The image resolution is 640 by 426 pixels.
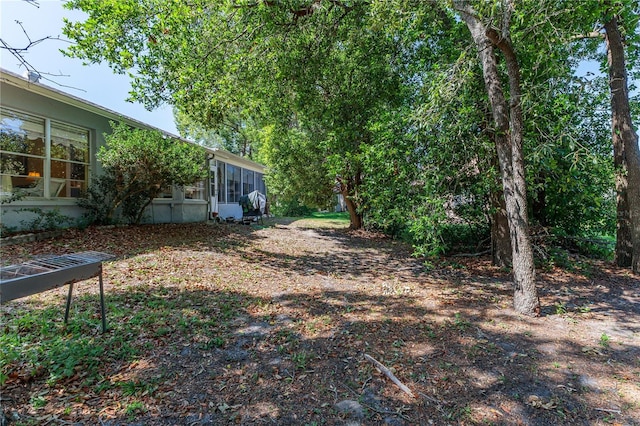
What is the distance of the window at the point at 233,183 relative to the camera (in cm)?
1579

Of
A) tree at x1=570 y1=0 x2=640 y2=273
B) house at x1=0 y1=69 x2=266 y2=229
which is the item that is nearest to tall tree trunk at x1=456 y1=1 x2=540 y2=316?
tree at x1=570 y1=0 x2=640 y2=273

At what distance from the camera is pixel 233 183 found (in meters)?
16.4

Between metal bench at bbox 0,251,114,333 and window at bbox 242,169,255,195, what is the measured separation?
1500 cm

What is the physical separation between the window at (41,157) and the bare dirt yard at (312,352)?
2261 mm

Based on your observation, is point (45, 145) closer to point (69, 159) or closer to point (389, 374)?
point (69, 159)

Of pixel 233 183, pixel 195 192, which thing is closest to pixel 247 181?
pixel 233 183

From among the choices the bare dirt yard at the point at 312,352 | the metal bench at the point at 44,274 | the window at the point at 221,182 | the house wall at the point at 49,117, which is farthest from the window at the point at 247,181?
the metal bench at the point at 44,274

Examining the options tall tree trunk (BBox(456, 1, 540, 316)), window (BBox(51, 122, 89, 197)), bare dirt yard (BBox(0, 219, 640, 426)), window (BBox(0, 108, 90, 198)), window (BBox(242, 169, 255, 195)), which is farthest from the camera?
window (BBox(242, 169, 255, 195))

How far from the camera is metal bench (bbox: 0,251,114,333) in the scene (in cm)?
214

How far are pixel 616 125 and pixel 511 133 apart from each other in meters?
4.34

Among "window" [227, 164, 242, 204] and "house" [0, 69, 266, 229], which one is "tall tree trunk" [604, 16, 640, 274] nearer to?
"house" [0, 69, 266, 229]

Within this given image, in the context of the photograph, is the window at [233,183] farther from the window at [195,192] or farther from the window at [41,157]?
the window at [41,157]

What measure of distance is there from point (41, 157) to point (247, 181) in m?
11.4

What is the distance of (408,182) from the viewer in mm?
5457
